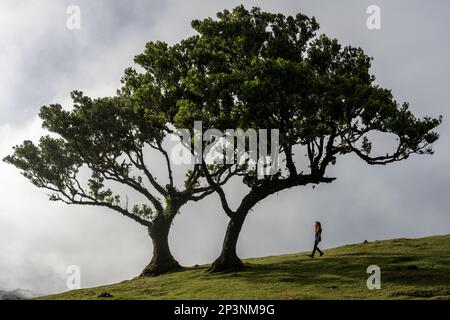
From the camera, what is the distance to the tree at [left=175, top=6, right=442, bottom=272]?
34.5 m

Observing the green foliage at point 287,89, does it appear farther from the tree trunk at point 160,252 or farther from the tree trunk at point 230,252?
the tree trunk at point 160,252

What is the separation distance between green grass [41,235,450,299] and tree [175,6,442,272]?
16.3 feet

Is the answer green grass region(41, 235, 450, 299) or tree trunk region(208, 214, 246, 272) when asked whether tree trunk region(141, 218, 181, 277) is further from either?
tree trunk region(208, 214, 246, 272)

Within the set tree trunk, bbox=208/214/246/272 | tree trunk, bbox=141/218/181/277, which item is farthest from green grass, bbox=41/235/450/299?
tree trunk, bbox=141/218/181/277

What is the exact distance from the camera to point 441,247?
4206cm

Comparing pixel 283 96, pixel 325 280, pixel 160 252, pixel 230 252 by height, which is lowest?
pixel 325 280

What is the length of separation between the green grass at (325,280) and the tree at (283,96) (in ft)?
16.3

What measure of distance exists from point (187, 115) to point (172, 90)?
4.81 meters

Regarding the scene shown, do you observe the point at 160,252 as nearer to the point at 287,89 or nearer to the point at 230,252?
the point at 230,252

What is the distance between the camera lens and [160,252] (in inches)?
1868

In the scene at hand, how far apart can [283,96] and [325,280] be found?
44.5 feet

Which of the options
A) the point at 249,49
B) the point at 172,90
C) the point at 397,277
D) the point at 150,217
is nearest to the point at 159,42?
the point at 172,90

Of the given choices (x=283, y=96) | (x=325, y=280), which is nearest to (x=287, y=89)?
(x=283, y=96)
